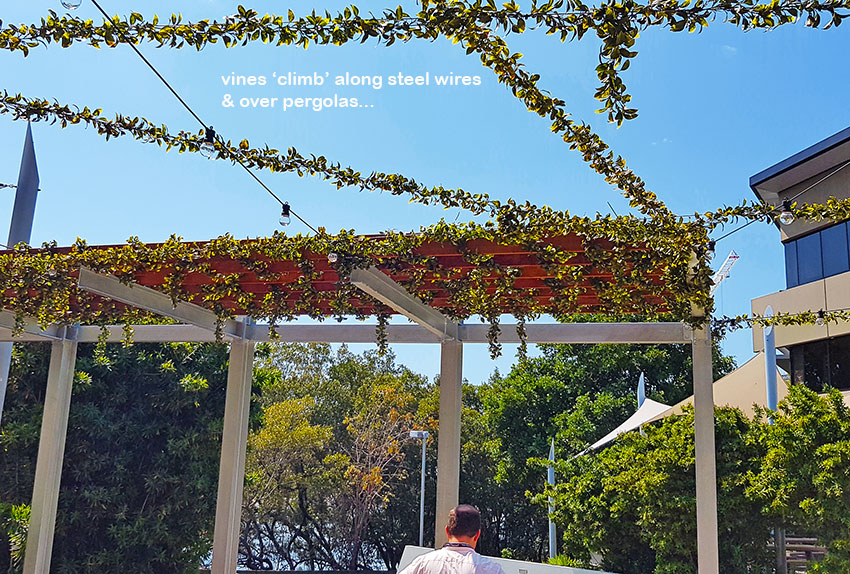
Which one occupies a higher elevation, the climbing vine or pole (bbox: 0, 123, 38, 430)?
pole (bbox: 0, 123, 38, 430)

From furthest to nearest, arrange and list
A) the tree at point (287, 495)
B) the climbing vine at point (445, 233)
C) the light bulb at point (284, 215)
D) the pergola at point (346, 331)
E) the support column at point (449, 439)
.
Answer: the tree at point (287, 495), the support column at point (449, 439), the light bulb at point (284, 215), the pergola at point (346, 331), the climbing vine at point (445, 233)

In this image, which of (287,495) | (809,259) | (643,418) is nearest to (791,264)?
(809,259)

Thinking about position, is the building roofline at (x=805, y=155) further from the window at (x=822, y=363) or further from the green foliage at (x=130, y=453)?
the green foliage at (x=130, y=453)

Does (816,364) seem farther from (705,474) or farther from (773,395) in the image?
(705,474)

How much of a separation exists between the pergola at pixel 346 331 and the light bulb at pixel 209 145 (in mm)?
966

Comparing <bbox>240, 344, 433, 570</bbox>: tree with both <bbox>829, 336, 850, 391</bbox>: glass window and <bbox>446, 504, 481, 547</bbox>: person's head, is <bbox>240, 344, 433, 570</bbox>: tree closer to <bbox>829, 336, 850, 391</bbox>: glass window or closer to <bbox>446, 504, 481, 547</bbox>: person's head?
<bbox>829, 336, 850, 391</bbox>: glass window

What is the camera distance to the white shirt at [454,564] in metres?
2.90

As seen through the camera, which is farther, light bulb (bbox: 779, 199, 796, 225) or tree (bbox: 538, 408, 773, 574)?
tree (bbox: 538, 408, 773, 574)

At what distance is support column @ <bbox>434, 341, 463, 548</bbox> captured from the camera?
18.2ft

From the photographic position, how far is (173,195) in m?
13.0

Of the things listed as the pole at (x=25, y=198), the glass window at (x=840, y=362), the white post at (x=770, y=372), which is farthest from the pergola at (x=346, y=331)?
the glass window at (x=840, y=362)

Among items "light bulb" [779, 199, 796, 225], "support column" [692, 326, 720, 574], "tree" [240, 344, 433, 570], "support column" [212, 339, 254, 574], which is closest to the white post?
"support column" [692, 326, 720, 574]

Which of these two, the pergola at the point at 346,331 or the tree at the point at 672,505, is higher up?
the pergola at the point at 346,331

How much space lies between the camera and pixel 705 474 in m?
4.93
